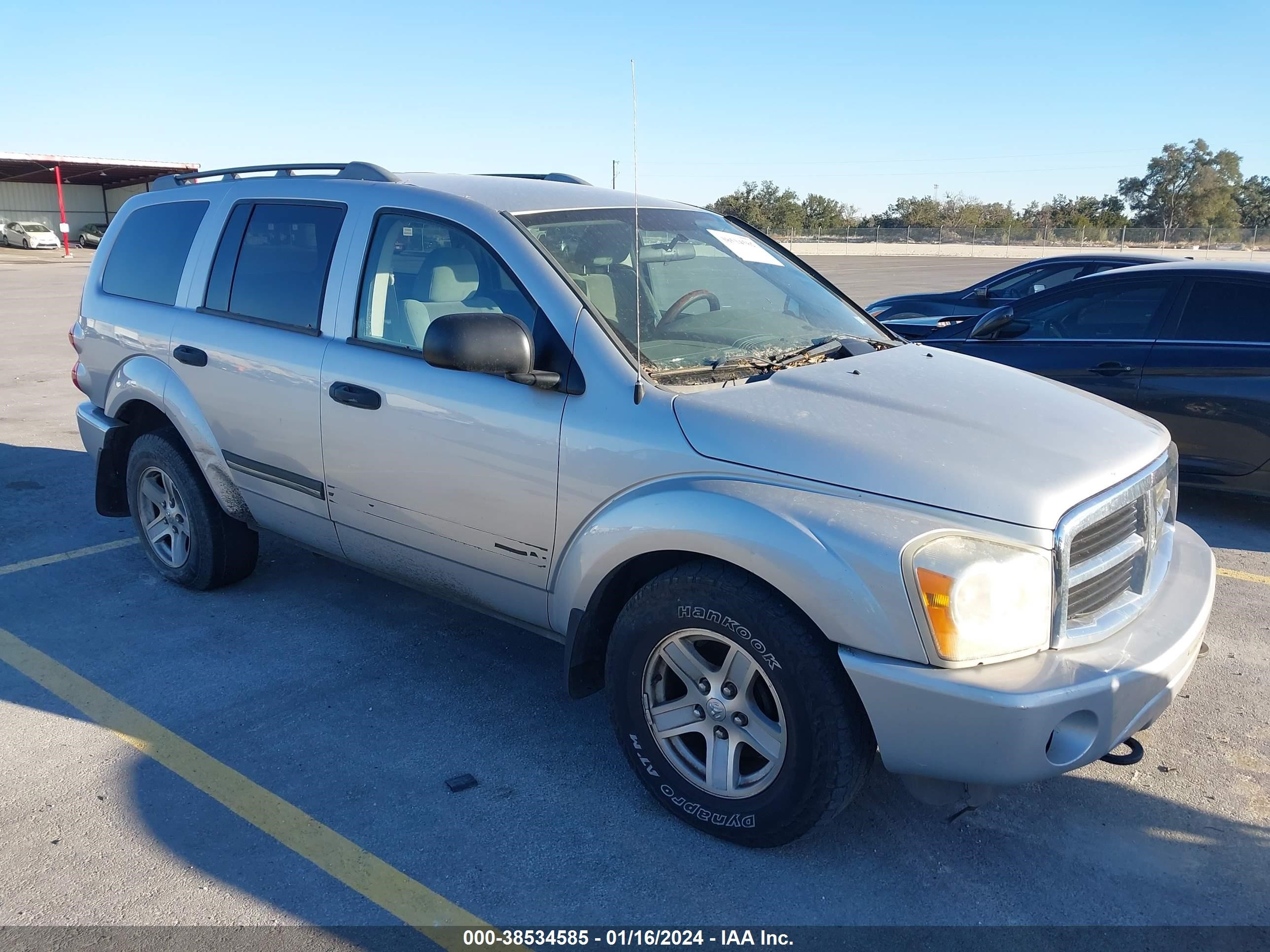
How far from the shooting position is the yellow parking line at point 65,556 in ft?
17.3

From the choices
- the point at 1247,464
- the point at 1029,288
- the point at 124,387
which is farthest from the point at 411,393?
the point at 1029,288

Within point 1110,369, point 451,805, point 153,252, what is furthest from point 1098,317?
point 153,252

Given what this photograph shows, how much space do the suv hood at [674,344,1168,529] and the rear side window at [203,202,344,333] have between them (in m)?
1.82

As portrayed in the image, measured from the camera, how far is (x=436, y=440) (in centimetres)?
351

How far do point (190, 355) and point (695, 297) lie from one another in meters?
2.35

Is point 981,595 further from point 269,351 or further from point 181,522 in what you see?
point 181,522

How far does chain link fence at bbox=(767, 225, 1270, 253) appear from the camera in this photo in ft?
172

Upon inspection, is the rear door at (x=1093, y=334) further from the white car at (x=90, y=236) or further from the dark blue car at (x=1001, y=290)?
the white car at (x=90, y=236)

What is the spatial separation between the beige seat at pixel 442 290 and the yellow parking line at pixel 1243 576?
13.6 feet

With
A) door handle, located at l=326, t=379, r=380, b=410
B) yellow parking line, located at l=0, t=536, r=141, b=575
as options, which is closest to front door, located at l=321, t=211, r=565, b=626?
door handle, located at l=326, t=379, r=380, b=410

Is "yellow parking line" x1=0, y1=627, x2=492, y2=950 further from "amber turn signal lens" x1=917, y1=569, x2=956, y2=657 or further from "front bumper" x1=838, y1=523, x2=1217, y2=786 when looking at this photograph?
"amber turn signal lens" x1=917, y1=569, x2=956, y2=657

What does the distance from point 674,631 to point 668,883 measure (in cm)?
70

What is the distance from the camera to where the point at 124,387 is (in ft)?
15.9

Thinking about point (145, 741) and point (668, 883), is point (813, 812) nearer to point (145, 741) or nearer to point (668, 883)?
point (668, 883)
